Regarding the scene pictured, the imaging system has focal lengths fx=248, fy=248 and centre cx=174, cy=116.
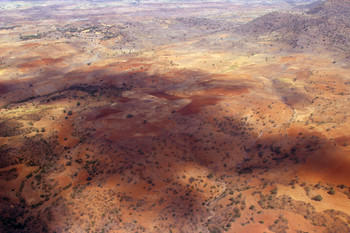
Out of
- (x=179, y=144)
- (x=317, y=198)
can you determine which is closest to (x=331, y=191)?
(x=317, y=198)

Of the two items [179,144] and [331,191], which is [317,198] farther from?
[179,144]

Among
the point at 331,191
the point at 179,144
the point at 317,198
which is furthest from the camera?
the point at 179,144

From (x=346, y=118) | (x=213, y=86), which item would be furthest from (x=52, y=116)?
(x=346, y=118)

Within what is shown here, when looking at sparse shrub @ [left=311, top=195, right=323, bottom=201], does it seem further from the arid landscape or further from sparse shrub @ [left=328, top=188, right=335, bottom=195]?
sparse shrub @ [left=328, top=188, right=335, bottom=195]

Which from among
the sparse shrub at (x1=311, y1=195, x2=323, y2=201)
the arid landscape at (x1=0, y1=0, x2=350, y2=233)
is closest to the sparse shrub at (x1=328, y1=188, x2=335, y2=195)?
the arid landscape at (x1=0, y1=0, x2=350, y2=233)

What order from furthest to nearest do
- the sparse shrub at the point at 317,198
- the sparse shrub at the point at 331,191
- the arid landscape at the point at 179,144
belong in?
the arid landscape at the point at 179,144, the sparse shrub at the point at 331,191, the sparse shrub at the point at 317,198

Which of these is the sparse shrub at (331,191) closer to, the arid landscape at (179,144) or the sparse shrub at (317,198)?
the arid landscape at (179,144)

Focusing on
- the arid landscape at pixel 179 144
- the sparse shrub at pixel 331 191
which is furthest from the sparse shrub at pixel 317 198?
the sparse shrub at pixel 331 191

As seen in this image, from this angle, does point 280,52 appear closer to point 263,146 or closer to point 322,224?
point 263,146
